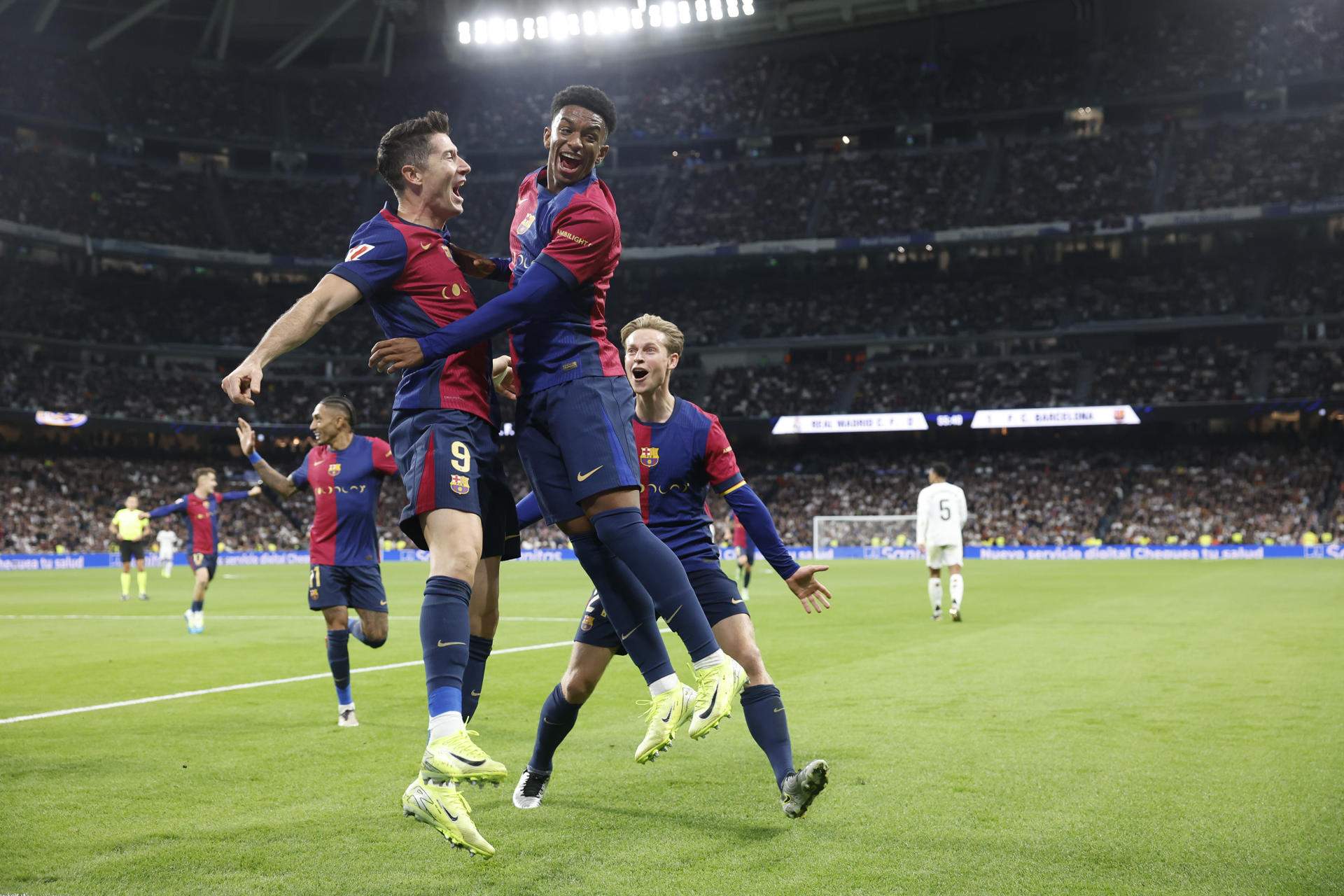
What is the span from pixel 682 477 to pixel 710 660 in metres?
1.41

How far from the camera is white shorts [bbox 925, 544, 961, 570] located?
1834cm

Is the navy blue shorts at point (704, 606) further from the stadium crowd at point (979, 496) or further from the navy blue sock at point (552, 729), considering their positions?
the stadium crowd at point (979, 496)

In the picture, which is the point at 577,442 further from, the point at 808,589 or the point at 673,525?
the point at 808,589

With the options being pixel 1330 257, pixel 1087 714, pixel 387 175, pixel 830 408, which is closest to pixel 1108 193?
pixel 1330 257

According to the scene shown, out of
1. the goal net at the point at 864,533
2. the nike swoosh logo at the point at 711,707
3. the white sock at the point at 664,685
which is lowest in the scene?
the goal net at the point at 864,533

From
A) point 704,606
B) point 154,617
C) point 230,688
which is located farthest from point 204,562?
point 704,606

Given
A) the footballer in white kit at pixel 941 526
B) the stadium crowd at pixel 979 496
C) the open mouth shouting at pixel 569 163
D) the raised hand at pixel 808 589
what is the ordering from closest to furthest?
the open mouth shouting at pixel 569 163
the raised hand at pixel 808 589
the footballer in white kit at pixel 941 526
the stadium crowd at pixel 979 496

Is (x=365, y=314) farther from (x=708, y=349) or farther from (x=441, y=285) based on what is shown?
(x=441, y=285)

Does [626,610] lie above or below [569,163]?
below

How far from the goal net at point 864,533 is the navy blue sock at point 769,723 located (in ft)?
133

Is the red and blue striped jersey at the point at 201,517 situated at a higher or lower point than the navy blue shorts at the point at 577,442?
lower

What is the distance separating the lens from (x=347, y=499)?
960 centimetres

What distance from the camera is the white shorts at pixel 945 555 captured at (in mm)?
18344

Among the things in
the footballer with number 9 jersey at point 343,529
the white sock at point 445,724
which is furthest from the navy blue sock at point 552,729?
the footballer with number 9 jersey at point 343,529
